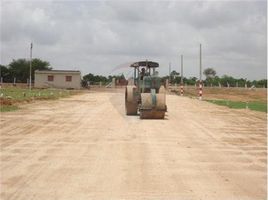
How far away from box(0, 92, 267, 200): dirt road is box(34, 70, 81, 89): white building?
184 feet

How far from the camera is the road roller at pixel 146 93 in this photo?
69.7 ft

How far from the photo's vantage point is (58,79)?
2960 inches

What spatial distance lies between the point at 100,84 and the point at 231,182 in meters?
76.6

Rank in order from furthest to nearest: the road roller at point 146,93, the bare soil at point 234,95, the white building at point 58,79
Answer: the white building at point 58,79, the bare soil at point 234,95, the road roller at point 146,93

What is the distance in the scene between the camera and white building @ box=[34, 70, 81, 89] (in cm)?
7464

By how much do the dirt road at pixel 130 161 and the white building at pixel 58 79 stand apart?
5621cm

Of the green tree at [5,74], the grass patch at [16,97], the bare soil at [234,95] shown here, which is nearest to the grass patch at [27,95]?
the grass patch at [16,97]

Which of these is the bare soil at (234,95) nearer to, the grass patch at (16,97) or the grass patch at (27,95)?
the grass patch at (27,95)

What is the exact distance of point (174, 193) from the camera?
8.44 meters

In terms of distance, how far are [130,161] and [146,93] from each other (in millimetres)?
11023

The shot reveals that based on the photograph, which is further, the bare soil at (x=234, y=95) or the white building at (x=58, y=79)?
the white building at (x=58, y=79)

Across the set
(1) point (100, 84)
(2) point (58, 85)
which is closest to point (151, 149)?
(2) point (58, 85)

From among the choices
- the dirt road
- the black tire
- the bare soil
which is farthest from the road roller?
the bare soil

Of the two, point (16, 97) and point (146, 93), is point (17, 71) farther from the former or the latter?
point (146, 93)
